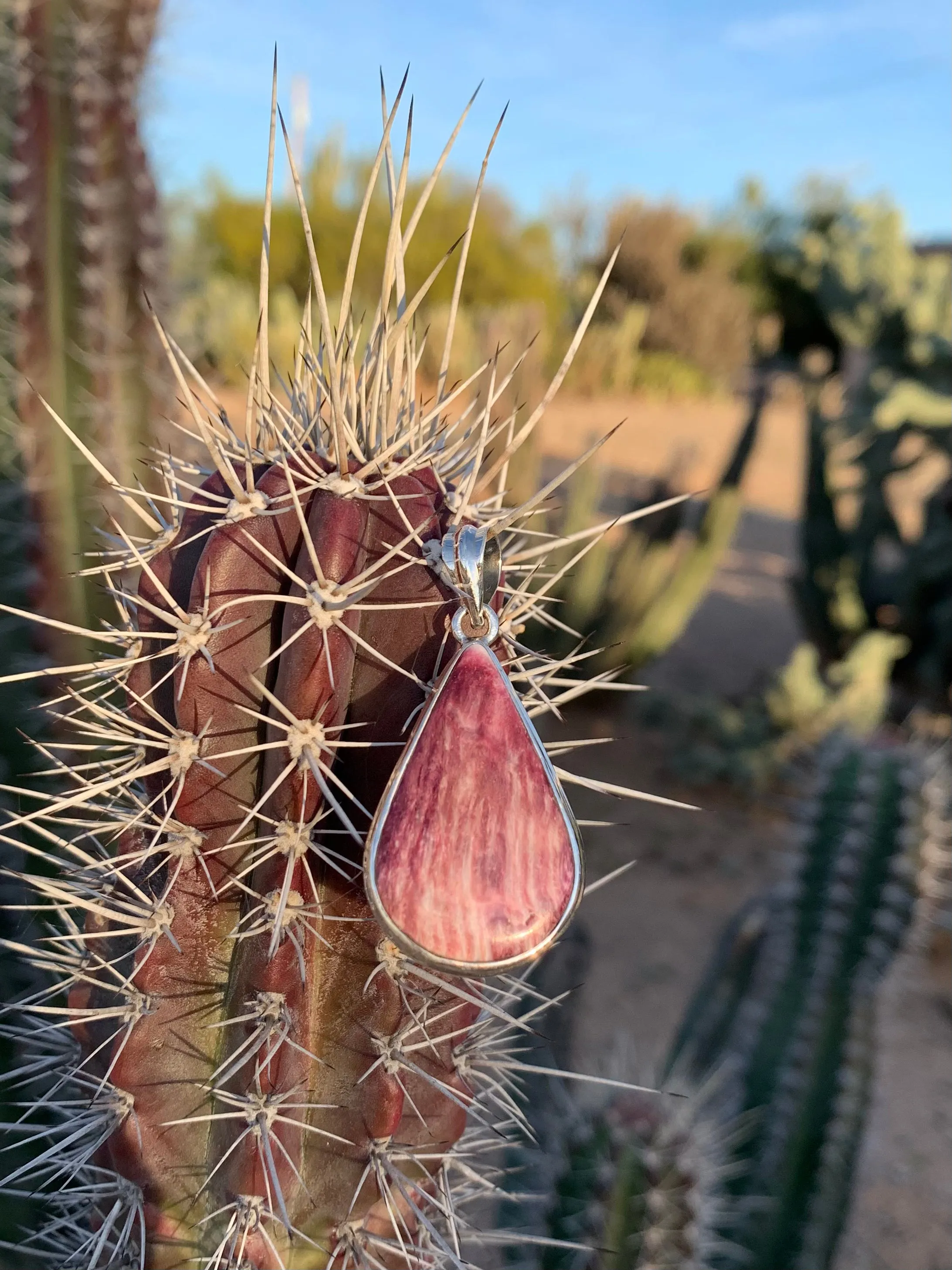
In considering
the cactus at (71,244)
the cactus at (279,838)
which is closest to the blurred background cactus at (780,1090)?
the cactus at (279,838)

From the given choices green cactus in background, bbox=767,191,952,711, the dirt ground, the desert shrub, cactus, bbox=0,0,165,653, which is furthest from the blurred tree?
cactus, bbox=0,0,165,653

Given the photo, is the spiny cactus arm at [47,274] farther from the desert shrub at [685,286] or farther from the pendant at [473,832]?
the desert shrub at [685,286]

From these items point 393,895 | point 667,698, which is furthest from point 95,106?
point 667,698

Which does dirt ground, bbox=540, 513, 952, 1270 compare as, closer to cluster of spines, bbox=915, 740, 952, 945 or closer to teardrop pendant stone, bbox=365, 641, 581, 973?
cluster of spines, bbox=915, 740, 952, 945

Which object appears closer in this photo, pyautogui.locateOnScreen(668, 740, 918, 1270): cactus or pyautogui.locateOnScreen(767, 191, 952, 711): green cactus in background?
pyautogui.locateOnScreen(668, 740, 918, 1270): cactus

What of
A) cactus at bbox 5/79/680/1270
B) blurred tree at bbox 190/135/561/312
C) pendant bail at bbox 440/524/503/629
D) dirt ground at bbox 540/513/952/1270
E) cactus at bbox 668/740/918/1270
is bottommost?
dirt ground at bbox 540/513/952/1270

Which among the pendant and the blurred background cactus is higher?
the pendant

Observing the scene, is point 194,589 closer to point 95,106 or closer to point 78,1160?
point 78,1160

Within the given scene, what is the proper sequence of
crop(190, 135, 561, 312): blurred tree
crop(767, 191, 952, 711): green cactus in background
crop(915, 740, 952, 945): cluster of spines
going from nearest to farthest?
crop(915, 740, 952, 945): cluster of spines, crop(767, 191, 952, 711): green cactus in background, crop(190, 135, 561, 312): blurred tree
